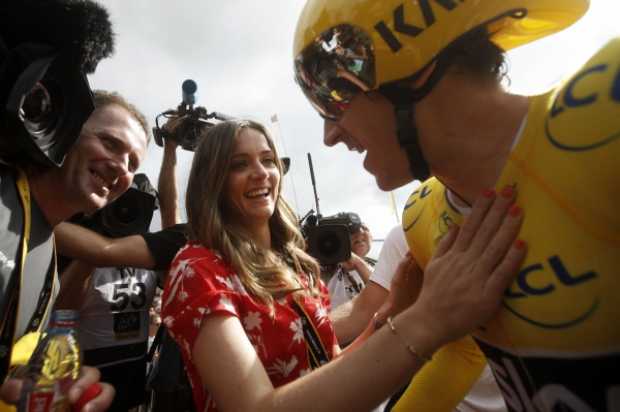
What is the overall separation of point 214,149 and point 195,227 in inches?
20.3

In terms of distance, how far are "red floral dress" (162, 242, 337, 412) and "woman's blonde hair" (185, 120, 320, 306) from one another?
0.08 m

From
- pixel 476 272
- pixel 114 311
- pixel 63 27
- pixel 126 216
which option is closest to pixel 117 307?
pixel 114 311

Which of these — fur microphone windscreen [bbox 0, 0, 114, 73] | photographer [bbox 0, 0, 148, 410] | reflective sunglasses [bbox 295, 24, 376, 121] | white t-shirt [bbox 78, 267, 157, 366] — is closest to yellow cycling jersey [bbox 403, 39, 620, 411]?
reflective sunglasses [bbox 295, 24, 376, 121]

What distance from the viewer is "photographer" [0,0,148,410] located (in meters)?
1.61

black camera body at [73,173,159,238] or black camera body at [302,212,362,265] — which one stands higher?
black camera body at [73,173,159,238]

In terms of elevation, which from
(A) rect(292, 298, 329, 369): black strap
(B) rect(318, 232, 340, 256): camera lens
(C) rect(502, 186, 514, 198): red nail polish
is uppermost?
(B) rect(318, 232, 340, 256): camera lens

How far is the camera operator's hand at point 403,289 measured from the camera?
6.20 ft

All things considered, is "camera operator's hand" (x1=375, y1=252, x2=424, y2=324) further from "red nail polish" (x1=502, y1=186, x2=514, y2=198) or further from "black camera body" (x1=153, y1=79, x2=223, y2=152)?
"black camera body" (x1=153, y1=79, x2=223, y2=152)

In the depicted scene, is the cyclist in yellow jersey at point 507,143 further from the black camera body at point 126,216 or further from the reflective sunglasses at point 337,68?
the black camera body at point 126,216

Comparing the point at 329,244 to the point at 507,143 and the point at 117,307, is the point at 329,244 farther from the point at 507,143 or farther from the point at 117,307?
the point at 507,143

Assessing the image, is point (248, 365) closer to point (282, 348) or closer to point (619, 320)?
point (282, 348)

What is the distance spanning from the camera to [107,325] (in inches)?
133

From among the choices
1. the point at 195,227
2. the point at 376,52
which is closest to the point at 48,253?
the point at 195,227

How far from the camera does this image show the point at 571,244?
1.07 meters
